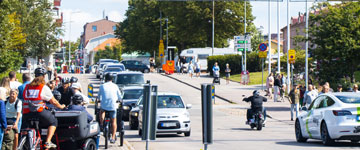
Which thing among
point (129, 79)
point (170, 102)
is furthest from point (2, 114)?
point (129, 79)

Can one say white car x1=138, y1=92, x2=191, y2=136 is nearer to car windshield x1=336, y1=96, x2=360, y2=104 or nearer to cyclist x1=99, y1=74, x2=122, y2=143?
cyclist x1=99, y1=74, x2=122, y2=143

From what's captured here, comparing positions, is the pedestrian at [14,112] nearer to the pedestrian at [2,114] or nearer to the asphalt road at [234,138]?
the pedestrian at [2,114]

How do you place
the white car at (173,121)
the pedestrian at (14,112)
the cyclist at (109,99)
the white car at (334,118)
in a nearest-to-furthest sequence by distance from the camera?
the pedestrian at (14,112), the cyclist at (109,99), the white car at (334,118), the white car at (173,121)

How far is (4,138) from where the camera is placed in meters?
12.0

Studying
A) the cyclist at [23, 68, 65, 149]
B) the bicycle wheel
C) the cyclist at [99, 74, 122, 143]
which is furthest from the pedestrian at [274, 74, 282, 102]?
the bicycle wheel

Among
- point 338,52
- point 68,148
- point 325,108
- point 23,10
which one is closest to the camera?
point 68,148

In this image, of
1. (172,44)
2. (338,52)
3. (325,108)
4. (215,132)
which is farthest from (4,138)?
(172,44)

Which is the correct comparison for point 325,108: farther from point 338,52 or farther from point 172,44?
point 172,44

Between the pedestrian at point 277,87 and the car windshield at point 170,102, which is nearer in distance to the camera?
the car windshield at point 170,102

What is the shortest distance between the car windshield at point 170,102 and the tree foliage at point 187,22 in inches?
2291

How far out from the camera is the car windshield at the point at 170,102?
21703mm

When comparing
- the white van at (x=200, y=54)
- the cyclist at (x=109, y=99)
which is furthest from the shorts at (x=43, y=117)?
the white van at (x=200, y=54)

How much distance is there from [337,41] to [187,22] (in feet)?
160

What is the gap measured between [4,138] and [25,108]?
68 centimetres
